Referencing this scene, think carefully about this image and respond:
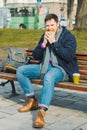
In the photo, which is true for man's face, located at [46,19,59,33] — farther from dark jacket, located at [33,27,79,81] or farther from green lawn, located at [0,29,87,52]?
green lawn, located at [0,29,87,52]

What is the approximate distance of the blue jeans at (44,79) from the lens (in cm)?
548

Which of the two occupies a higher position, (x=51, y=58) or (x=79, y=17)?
(x=51, y=58)

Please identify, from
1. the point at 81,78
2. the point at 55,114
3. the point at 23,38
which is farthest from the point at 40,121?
the point at 23,38

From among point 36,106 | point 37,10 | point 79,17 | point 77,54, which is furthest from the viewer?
point 37,10

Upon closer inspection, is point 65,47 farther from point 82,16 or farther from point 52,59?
point 82,16

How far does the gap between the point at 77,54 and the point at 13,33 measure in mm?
10529

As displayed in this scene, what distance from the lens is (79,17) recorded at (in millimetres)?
18203

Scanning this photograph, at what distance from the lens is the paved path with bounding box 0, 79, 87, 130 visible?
17.7 feet

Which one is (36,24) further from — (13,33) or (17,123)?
(17,123)

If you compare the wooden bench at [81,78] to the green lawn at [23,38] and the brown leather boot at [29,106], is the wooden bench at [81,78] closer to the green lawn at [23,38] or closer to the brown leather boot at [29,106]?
the brown leather boot at [29,106]

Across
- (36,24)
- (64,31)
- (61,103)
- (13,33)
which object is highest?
(64,31)

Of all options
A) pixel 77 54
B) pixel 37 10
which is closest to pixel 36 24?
pixel 37 10

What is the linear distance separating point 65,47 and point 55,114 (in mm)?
942

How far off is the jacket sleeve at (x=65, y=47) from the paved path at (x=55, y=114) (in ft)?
2.57
